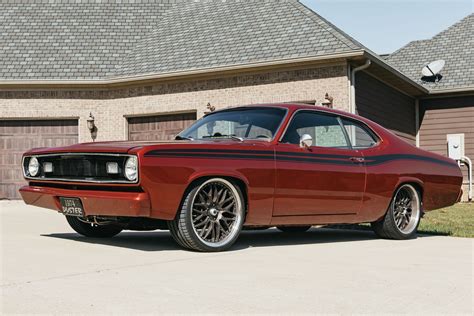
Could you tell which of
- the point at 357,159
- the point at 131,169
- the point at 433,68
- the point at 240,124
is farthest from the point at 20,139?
the point at 131,169

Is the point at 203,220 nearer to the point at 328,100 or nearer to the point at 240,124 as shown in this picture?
the point at 240,124

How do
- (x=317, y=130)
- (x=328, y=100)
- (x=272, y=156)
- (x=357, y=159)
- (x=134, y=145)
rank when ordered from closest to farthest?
1. (x=134, y=145)
2. (x=272, y=156)
3. (x=317, y=130)
4. (x=357, y=159)
5. (x=328, y=100)

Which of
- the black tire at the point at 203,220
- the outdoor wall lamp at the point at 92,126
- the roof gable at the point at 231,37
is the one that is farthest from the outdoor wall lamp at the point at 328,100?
the black tire at the point at 203,220

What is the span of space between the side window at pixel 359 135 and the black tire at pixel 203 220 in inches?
71.0

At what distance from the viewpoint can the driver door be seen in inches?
249

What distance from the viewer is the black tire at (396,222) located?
24.3 feet

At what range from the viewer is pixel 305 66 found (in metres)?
15.8

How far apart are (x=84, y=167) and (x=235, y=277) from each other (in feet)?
6.78

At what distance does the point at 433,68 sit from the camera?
1986cm

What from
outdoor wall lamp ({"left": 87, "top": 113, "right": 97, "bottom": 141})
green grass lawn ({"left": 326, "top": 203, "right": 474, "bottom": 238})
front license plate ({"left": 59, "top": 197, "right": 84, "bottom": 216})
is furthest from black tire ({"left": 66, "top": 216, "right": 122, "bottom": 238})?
outdoor wall lamp ({"left": 87, "top": 113, "right": 97, "bottom": 141})

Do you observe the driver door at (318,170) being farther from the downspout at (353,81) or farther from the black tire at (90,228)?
the downspout at (353,81)

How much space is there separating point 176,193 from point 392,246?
2.58 metres

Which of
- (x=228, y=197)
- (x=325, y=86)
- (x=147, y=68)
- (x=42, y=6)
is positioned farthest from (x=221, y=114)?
(x=42, y=6)

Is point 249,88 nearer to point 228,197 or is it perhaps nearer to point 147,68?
point 147,68
